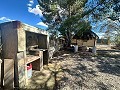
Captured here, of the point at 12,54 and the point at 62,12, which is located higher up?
the point at 62,12

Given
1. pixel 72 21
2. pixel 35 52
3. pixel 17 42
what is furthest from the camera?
pixel 72 21

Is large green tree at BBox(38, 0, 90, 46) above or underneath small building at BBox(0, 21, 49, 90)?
above

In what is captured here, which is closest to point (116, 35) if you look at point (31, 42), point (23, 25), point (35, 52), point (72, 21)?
point (72, 21)

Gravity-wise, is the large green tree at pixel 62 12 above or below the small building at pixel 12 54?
above

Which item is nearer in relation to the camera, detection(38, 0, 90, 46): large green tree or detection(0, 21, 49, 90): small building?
detection(0, 21, 49, 90): small building

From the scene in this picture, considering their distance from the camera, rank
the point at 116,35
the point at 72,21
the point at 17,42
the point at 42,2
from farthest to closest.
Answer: the point at 116,35 → the point at 42,2 → the point at 72,21 → the point at 17,42

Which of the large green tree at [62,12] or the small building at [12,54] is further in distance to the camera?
the large green tree at [62,12]

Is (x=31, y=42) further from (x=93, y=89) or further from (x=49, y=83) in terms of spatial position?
(x=93, y=89)

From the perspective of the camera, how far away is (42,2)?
14.9 meters

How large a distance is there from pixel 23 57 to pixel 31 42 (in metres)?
4.20

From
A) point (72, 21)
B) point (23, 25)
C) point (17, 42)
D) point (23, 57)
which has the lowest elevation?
point (23, 57)

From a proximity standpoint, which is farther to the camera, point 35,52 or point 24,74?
point 35,52

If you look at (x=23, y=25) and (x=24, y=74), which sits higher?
(x=23, y=25)

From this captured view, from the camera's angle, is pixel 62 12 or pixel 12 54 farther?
pixel 62 12
